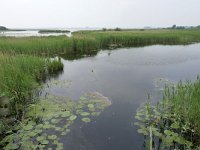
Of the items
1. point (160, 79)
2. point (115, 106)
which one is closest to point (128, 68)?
point (160, 79)

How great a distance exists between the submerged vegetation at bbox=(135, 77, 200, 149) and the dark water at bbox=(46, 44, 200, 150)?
0.33 metres

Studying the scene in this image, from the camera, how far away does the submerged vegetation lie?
4.48 metres

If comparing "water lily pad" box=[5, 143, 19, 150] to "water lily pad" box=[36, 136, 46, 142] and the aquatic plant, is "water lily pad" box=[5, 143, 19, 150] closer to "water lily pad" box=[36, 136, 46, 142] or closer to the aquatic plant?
the aquatic plant

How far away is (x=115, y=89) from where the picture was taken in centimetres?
848

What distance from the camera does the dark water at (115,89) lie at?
488 cm

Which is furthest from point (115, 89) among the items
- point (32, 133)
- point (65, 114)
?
point (32, 133)

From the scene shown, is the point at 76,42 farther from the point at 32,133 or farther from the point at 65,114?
the point at 32,133

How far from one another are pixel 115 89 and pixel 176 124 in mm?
3993

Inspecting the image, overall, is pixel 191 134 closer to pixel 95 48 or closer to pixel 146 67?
pixel 146 67

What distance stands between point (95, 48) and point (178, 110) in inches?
603

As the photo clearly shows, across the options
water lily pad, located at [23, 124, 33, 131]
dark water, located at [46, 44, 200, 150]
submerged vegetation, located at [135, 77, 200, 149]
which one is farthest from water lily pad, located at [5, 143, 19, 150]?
submerged vegetation, located at [135, 77, 200, 149]

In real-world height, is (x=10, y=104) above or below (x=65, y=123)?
above

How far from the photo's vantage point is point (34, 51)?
14.1 metres

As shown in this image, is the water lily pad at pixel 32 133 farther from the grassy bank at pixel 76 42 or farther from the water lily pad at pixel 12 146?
the grassy bank at pixel 76 42
